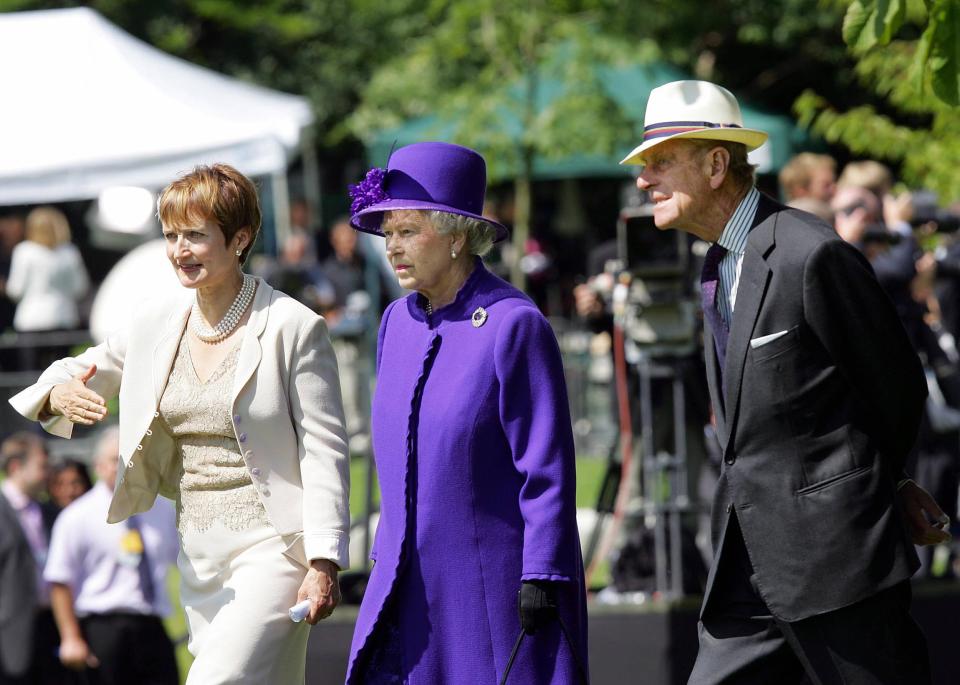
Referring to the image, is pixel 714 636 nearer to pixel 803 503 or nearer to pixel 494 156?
pixel 803 503

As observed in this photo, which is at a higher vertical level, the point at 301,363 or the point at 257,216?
the point at 257,216

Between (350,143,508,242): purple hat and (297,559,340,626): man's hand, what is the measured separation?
0.96 m

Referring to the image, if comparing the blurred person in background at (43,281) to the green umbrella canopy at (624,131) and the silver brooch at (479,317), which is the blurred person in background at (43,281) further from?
the silver brooch at (479,317)

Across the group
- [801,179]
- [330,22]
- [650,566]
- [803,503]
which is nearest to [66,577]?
[650,566]

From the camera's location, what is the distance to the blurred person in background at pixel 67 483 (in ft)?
26.4

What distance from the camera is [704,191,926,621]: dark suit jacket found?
12.5ft

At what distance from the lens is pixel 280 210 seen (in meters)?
18.2

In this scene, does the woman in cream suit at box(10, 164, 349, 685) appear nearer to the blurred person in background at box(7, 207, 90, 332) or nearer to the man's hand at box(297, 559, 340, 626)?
the man's hand at box(297, 559, 340, 626)

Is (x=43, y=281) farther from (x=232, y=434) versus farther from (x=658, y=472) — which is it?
(x=232, y=434)

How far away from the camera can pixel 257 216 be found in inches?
177

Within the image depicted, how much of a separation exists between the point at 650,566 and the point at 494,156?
8034 millimetres

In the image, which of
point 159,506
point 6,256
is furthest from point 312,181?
point 159,506

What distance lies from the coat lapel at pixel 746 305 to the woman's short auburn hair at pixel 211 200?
1.40 meters

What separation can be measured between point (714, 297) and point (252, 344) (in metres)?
1.26
